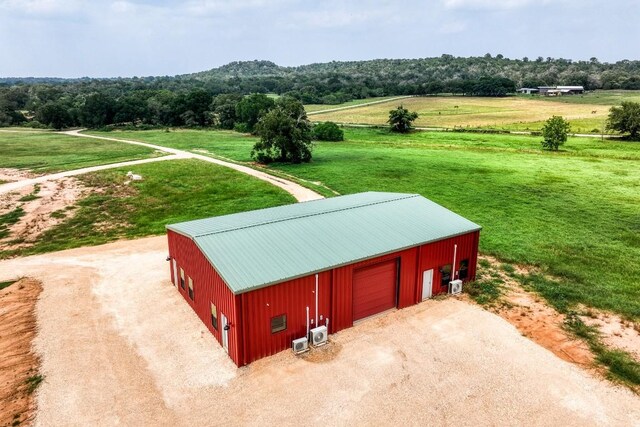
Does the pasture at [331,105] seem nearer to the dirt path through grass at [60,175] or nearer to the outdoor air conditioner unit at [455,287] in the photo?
the dirt path through grass at [60,175]

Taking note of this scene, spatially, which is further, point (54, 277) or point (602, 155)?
point (602, 155)

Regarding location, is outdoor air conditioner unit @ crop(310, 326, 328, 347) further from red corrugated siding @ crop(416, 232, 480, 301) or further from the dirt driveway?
red corrugated siding @ crop(416, 232, 480, 301)

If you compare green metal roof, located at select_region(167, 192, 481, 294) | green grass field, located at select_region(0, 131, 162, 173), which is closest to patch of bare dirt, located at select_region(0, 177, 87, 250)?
green grass field, located at select_region(0, 131, 162, 173)

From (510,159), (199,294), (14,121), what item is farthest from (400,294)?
(14,121)

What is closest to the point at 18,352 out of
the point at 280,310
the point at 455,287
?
the point at 280,310

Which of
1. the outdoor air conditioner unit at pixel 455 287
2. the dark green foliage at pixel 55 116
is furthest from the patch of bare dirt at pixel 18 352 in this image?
the dark green foliage at pixel 55 116

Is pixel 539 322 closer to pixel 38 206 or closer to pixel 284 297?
pixel 284 297

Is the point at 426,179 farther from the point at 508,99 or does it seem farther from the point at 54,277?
the point at 508,99
